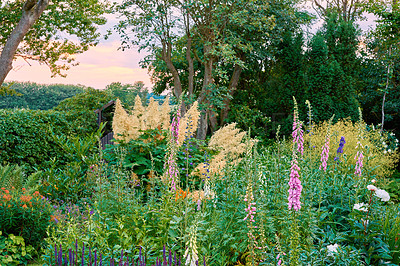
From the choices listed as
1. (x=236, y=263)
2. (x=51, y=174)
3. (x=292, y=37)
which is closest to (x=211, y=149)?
(x=51, y=174)

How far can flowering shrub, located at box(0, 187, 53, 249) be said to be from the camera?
4129mm

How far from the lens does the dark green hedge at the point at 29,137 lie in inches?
287

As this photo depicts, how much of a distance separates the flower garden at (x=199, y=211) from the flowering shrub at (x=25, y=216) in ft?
0.04

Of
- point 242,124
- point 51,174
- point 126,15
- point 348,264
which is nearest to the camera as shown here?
point 348,264

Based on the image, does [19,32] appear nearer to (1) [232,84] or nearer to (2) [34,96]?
(1) [232,84]

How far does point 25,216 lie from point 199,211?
2835 mm

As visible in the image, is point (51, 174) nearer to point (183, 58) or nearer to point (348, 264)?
point (348, 264)

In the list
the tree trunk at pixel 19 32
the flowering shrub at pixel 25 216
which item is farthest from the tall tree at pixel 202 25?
the flowering shrub at pixel 25 216

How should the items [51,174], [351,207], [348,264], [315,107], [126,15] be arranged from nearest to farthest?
[348,264] < [351,207] < [51,174] < [126,15] < [315,107]

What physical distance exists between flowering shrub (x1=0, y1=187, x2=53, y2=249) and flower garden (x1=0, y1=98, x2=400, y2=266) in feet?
0.04

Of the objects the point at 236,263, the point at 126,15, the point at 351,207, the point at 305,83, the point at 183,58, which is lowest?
the point at 236,263

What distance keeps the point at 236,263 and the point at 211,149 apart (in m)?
3.18

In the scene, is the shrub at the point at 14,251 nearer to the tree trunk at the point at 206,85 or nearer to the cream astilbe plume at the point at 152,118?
the cream astilbe plume at the point at 152,118

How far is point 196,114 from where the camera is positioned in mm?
5801
